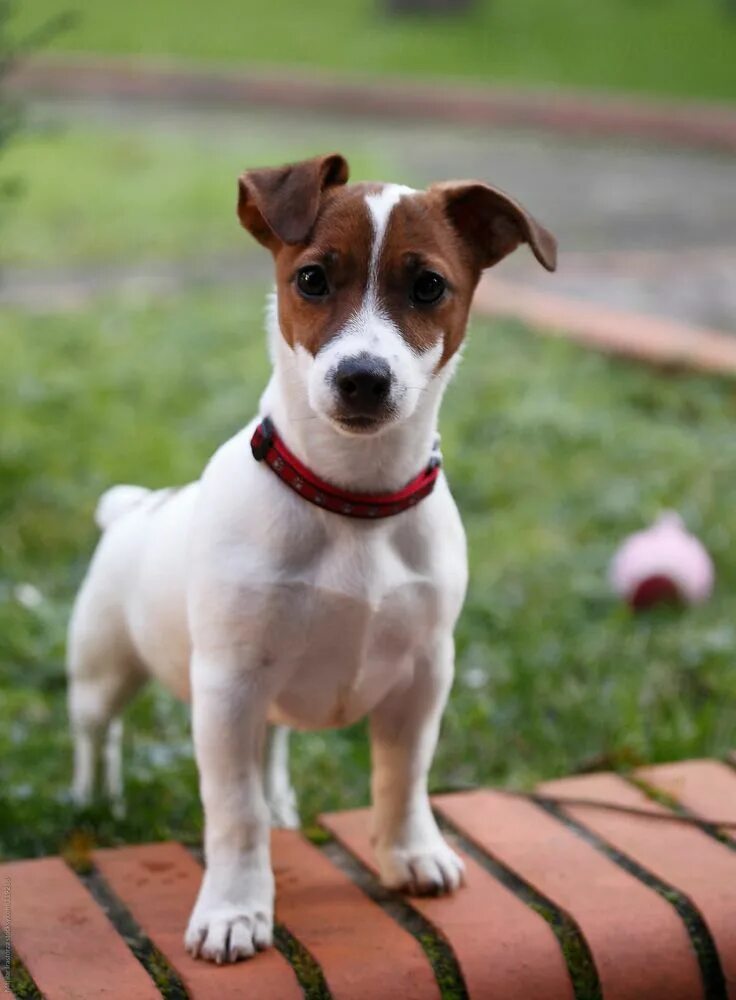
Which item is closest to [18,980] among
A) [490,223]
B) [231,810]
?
[231,810]

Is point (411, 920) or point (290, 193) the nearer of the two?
point (290, 193)

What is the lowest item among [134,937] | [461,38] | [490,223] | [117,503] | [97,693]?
[134,937]

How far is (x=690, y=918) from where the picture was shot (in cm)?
263

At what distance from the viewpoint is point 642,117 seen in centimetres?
1347

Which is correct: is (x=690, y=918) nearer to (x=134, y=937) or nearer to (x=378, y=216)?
(x=134, y=937)

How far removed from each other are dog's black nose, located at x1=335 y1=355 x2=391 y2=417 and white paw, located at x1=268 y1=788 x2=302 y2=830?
3.91 ft

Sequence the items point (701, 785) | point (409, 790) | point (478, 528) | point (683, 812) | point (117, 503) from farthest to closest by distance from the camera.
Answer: point (478, 528) < point (117, 503) < point (701, 785) < point (683, 812) < point (409, 790)

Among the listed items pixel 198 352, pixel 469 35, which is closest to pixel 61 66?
pixel 469 35

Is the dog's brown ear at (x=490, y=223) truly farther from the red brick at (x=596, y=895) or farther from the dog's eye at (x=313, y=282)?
the red brick at (x=596, y=895)

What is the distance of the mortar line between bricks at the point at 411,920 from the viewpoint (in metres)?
Result: 2.46

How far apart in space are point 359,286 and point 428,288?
12cm

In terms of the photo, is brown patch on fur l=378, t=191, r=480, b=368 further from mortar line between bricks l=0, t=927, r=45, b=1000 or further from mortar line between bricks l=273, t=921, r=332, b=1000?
mortar line between bricks l=0, t=927, r=45, b=1000

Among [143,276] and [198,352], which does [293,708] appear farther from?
[143,276]

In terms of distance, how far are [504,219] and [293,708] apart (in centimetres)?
90
